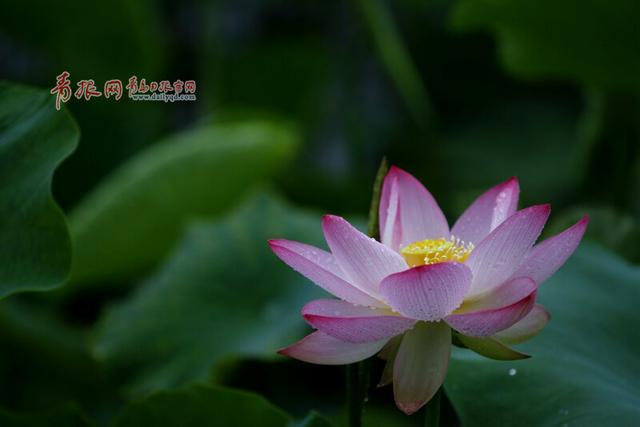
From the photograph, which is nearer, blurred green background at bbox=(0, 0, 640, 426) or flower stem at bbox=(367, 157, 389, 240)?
flower stem at bbox=(367, 157, 389, 240)

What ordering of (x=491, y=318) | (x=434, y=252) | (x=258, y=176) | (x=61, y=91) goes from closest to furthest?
(x=491, y=318) → (x=434, y=252) → (x=61, y=91) → (x=258, y=176)

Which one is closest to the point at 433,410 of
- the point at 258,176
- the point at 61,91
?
the point at 61,91

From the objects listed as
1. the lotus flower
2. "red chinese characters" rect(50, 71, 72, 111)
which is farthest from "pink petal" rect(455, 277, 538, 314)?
"red chinese characters" rect(50, 71, 72, 111)

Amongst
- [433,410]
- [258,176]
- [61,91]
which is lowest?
[433,410]

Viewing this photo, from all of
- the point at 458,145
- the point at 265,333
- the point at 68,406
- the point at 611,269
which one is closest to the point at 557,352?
the point at 611,269

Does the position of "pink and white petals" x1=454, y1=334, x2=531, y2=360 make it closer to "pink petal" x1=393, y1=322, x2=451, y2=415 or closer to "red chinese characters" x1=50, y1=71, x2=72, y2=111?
"pink petal" x1=393, y1=322, x2=451, y2=415

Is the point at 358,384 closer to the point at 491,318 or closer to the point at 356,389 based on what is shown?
the point at 356,389
